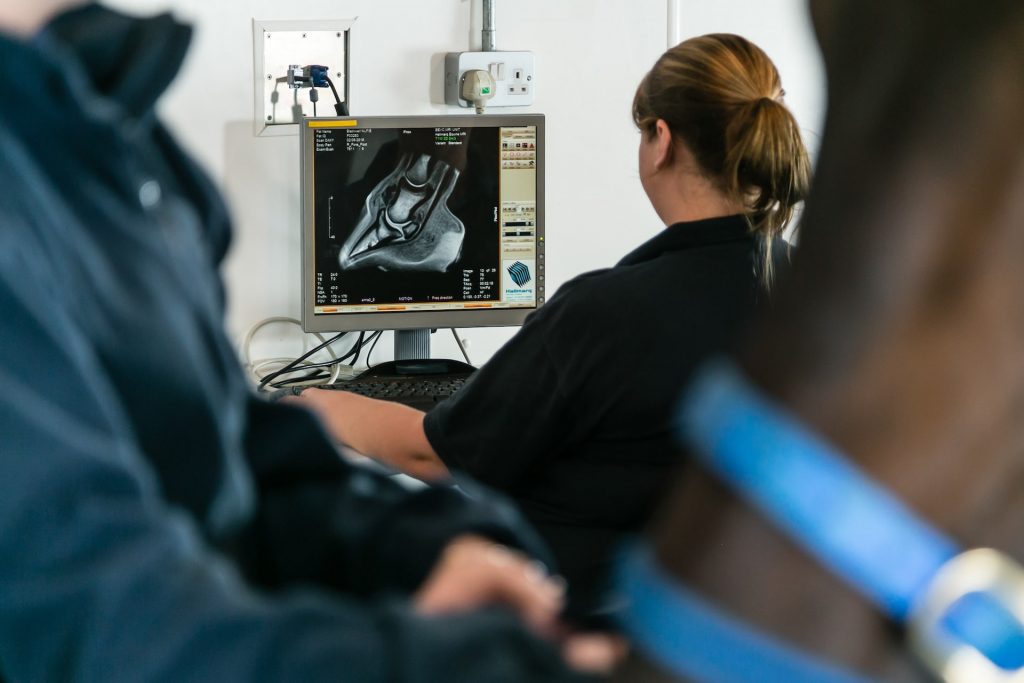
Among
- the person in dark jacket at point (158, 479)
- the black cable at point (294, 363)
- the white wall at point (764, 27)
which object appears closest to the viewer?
the person in dark jacket at point (158, 479)

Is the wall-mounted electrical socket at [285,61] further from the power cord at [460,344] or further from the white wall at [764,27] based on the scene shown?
the white wall at [764,27]

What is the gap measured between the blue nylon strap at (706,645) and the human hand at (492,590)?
0.45 feet

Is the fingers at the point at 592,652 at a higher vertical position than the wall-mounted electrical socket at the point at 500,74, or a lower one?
lower

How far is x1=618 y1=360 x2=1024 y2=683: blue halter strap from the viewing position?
0.24m

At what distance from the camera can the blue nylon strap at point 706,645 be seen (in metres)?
0.25

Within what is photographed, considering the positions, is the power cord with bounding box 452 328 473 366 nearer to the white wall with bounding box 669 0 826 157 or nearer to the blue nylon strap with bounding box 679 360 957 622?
the white wall with bounding box 669 0 826 157

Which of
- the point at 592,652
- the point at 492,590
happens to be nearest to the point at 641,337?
the point at 492,590

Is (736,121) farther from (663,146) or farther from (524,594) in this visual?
(524,594)

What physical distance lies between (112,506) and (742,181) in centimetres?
142

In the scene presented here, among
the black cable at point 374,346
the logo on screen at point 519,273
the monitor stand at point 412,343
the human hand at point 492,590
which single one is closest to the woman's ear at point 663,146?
the logo on screen at point 519,273

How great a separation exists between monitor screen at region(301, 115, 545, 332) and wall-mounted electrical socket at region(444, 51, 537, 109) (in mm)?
156

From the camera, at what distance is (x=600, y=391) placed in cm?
159

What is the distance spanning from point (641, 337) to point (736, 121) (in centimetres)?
38

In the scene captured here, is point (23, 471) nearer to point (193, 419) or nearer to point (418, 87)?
point (193, 419)
